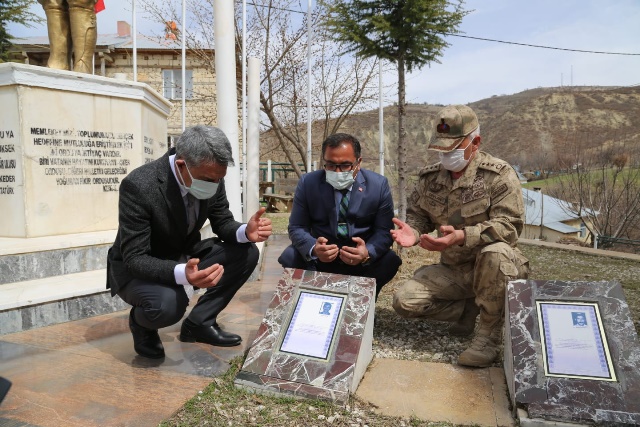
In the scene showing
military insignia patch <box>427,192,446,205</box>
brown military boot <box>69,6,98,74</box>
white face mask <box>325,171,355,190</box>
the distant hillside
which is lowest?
military insignia patch <box>427,192,446,205</box>

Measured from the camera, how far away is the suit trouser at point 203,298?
254cm

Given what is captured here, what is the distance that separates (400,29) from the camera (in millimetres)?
5957

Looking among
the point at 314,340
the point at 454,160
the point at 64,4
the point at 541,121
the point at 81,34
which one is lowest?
the point at 314,340

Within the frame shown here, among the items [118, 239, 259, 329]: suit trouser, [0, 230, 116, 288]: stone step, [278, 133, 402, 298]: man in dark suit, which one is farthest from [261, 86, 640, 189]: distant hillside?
[118, 239, 259, 329]: suit trouser

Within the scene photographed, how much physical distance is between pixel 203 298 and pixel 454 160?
69.3 inches

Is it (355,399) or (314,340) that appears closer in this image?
(355,399)

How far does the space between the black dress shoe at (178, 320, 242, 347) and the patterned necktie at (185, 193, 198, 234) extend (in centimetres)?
60

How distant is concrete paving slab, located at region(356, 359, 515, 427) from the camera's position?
220 cm

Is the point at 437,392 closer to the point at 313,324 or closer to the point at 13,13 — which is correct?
the point at 313,324

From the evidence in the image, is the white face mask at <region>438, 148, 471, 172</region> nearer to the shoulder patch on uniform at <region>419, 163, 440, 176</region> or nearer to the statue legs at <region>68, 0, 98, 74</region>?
the shoulder patch on uniform at <region>419, 163, 440, 176</region>

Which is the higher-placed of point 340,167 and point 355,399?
point 340,167

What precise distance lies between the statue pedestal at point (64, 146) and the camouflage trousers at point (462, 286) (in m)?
3.14

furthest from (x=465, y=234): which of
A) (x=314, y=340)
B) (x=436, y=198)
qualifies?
(x=314, y=340)

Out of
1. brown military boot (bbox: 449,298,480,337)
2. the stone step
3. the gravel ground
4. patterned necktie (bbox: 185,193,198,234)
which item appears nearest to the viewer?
the gravel ground
